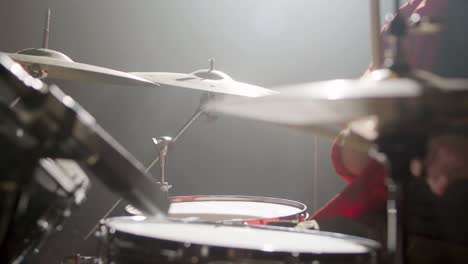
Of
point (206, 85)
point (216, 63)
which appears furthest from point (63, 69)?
point (216, 63)

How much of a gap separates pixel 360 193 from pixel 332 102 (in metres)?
0.66

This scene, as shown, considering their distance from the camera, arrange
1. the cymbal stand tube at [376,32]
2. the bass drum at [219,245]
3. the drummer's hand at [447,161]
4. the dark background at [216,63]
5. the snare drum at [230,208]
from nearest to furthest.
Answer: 1. the bass drum at [219,245]
2. the drummer's hand at [447,161]
3. the cymbal stand tube at [376,32]
4. the snare drum at [230,208]
5. the dark background at [216,63]

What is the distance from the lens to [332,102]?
0.66 m

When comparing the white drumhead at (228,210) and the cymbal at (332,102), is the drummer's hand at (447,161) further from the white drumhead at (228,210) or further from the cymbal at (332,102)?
the white drumhead at (228,210)

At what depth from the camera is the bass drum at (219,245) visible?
84cm

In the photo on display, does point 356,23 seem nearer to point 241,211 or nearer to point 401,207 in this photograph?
point 241,211

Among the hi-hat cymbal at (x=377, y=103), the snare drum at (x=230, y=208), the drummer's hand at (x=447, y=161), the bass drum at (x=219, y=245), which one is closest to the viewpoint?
the hi-hat cymbal at (x=377, y=103)

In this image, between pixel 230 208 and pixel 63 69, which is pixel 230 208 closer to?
pixel 230 208

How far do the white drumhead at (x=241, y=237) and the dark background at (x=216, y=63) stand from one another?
1707 millimetres

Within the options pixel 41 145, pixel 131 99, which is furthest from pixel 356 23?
pixel 41 145

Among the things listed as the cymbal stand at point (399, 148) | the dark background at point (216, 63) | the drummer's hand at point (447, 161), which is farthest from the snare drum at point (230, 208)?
the dark background at point (216, 63)

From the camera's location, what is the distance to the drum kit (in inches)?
24.7

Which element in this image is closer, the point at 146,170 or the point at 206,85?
the point at 146,170

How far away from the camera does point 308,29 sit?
297 centimetres
